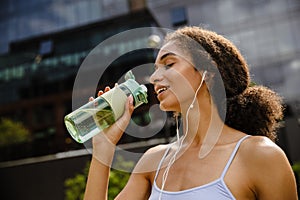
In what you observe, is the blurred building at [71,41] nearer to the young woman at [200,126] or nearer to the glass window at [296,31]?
the glass window at [296,31]

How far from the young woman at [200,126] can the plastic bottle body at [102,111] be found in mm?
27

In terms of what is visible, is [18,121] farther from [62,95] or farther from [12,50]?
[12,50]

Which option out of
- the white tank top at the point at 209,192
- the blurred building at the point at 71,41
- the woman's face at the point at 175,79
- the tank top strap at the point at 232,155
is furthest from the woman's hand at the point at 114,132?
the blurred building at the point at 71,41

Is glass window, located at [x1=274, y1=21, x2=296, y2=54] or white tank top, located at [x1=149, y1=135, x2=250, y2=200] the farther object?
glass window, located at [x1=274, y1=21, x2=296, y2=54]

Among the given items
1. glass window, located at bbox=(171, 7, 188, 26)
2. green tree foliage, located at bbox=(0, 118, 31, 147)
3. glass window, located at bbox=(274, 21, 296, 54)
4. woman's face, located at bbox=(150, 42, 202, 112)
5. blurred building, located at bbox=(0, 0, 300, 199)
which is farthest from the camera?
green tree foliage, located at bbox=(0, 118, 31, 147)

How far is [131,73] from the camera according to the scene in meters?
1.49

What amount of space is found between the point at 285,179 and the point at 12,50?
74.7 feet

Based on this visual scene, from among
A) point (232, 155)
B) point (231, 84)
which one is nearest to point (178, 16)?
point (231, 84)

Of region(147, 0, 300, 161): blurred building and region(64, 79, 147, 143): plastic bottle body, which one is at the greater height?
region(64, 79, 147, 143): plastic bottle body

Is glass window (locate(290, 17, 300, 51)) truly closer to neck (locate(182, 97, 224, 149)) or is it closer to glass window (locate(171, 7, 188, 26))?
glass window (locate(171, 7, 188, 26))

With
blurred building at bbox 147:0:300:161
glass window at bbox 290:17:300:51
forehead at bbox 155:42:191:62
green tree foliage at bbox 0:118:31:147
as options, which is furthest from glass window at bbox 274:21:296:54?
forehead at bbox 155:42:191:62

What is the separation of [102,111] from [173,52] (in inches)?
11.4

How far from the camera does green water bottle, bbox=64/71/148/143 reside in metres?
1.41

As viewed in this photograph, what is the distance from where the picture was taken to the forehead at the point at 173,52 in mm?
1407
